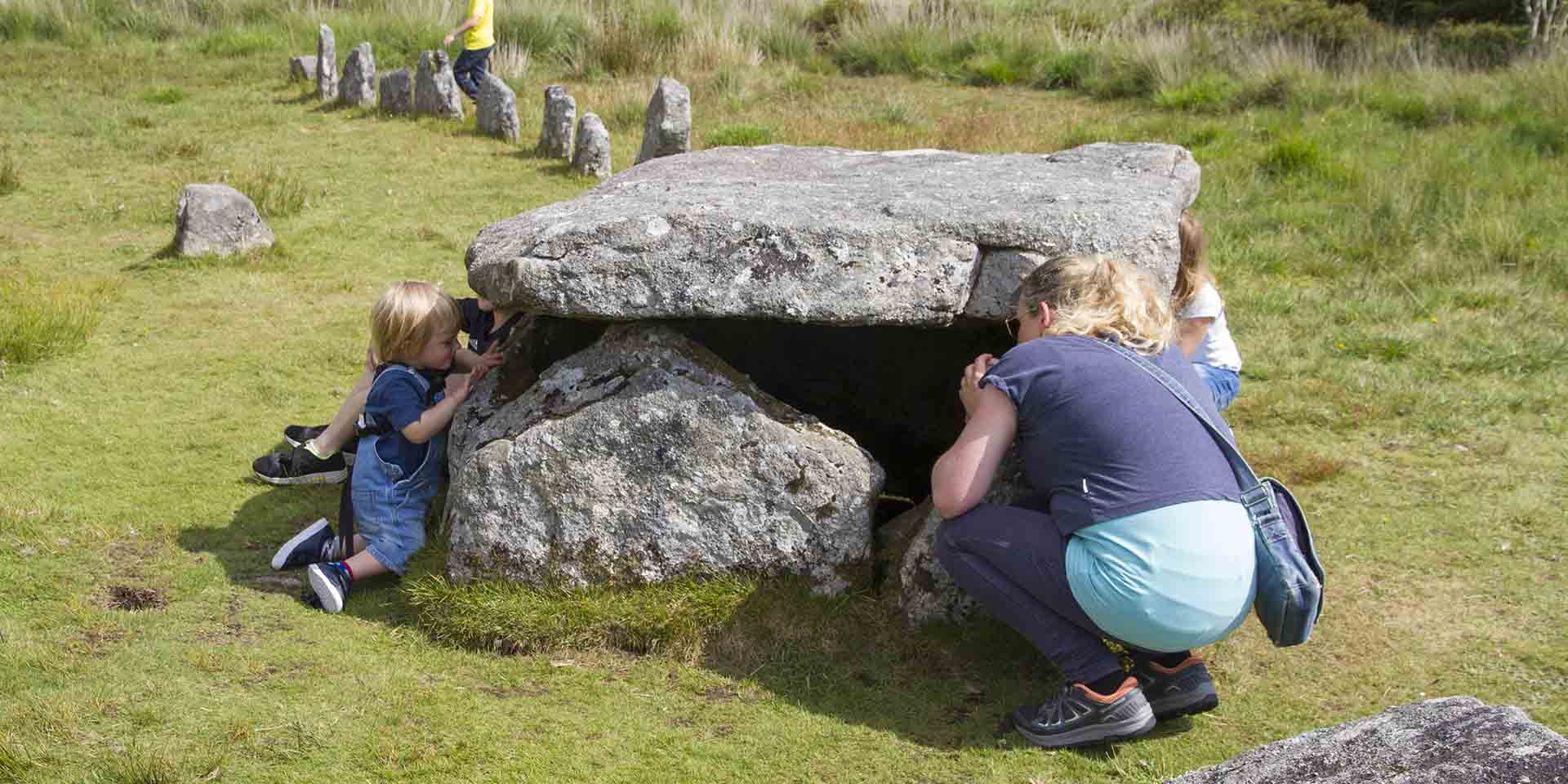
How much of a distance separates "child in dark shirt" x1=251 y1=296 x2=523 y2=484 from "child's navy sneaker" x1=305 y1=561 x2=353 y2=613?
89 centimetres

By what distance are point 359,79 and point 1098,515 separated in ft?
36.7

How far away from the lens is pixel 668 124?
1130cm

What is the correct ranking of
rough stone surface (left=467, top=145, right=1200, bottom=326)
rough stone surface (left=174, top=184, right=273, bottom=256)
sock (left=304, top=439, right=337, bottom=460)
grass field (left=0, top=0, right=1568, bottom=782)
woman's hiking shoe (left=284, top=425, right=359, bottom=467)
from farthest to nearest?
rough stone surface (left=174, top=184, right=273, bottom=256), woman's hiking shoe (left=284, top=425, right=359, bottom=467), sock (left=304, top=439, right=337, bottom=460), rough stone surface (left=467, top=145, right=1200, bottom=326), grass field (left=0, top=0, right=1568, bottom=782)

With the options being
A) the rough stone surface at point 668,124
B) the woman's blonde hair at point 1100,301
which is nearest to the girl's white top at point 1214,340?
the woman's blonde hair at point 1100,301

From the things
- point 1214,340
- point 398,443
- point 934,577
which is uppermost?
point 1214,340

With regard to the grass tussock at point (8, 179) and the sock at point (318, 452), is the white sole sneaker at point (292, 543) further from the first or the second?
the grass tussock at point (8, 179)

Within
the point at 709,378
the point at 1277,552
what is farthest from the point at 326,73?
the point at 1277,552

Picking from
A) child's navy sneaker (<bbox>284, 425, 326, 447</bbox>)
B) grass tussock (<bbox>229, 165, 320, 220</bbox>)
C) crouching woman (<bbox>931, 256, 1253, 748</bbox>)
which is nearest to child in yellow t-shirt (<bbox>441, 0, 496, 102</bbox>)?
grass tussock (<bbox>229, 165, 320, 220</bbox>)

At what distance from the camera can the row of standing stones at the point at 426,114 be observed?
9016mm

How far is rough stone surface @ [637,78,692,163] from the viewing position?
11305 millimetres

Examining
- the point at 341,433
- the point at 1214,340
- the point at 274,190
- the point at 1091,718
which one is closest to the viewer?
the point at 1091,718

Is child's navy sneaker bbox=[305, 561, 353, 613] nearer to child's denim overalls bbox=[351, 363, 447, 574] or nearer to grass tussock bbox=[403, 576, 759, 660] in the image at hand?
child's denim overalls bbox=[351, 363, 447, 574]

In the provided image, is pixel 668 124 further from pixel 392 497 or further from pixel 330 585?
pixel 330 585

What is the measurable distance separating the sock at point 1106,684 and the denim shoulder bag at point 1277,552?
1.43ft
